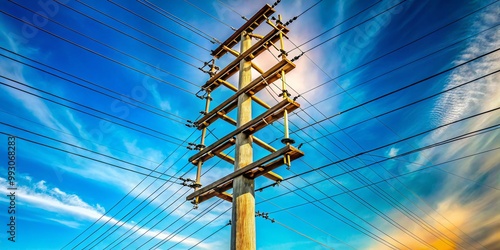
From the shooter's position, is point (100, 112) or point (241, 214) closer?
point (241, 214)

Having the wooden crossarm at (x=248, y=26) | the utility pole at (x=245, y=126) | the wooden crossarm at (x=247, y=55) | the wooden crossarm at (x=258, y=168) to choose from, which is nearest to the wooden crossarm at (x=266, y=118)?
the utility pole at (x=245, y=126)

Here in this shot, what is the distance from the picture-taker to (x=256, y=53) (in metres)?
9.47

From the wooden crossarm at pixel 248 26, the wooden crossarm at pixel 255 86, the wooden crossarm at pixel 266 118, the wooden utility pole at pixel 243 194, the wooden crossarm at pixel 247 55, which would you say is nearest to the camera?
the wooden utility pole at pixel 243 194

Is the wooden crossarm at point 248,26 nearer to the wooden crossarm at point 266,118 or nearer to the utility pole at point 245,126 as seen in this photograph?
the utility pole at point 245,126

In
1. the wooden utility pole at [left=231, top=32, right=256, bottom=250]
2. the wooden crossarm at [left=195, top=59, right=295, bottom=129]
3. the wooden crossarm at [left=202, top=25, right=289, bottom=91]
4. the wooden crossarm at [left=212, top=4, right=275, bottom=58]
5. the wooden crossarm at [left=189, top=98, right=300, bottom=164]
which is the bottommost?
the wooden utility pole at [left=231, top=32, right=256, bottom=250]

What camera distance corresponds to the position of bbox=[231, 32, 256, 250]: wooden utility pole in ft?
19.0

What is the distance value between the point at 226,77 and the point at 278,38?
265 cm

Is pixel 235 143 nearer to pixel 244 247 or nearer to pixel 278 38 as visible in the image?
pixel 244 247

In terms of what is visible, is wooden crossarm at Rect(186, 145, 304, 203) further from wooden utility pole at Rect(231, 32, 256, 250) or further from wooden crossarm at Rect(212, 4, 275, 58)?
wooden crossarm at Rect(212, 4, 275, 58)

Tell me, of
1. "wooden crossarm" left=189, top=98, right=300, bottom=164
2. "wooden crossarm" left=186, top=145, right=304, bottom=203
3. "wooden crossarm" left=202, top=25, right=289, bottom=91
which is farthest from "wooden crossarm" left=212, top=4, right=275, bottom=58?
"wooden crossarm" left=186, top=145, right=304, bottom=203

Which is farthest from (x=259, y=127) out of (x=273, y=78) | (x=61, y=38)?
(x=61, y=38)

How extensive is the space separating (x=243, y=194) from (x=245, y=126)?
2022mm

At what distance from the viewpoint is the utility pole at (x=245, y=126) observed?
635 centimetres

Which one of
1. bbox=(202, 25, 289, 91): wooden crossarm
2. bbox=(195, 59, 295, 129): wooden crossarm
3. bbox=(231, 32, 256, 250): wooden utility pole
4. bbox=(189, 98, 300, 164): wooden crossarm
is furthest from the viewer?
bbox=(202, 25, 289, 91): wooden crossarm
